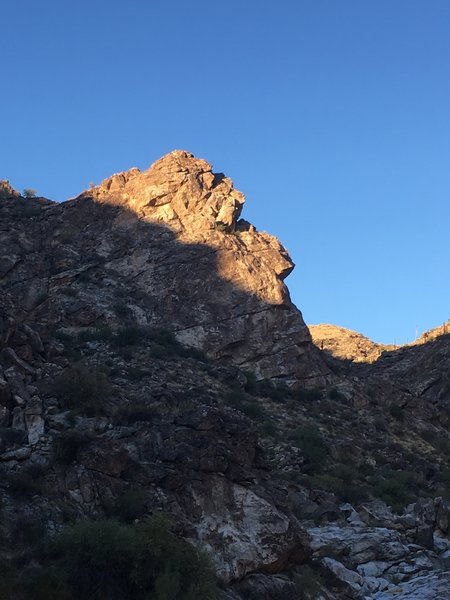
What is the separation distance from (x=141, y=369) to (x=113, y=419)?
55.2 ft

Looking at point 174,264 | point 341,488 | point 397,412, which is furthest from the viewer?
point 174,264

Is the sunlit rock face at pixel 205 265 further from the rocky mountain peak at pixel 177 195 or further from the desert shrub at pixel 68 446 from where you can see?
the desert shrub at pixel 68 446

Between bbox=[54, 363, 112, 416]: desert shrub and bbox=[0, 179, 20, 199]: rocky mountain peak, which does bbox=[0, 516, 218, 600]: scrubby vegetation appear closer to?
bbox=[54, 363, 112, 416]: desert shrub

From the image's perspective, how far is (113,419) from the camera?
72.5 ft

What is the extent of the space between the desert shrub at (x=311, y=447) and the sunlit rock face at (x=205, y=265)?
377 inches

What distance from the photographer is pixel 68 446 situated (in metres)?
18.8

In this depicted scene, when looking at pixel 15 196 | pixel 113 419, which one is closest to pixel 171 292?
pixel 15 196

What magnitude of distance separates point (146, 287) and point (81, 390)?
28.1 metres

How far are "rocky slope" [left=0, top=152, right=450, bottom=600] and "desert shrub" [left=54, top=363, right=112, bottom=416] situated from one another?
2.9 inches

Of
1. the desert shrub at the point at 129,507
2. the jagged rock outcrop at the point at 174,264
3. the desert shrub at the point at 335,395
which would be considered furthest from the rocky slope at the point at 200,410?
the desert shrub at the point at 335,395

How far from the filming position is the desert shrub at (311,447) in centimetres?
3450

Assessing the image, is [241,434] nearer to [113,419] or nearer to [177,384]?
[113,419]

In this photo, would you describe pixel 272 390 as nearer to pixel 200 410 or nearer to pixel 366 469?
pixel 366 469

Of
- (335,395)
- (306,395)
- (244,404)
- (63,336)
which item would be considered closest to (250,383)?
(306,395)
